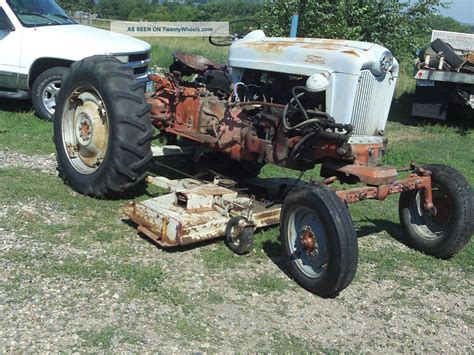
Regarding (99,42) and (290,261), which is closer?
(290,261)

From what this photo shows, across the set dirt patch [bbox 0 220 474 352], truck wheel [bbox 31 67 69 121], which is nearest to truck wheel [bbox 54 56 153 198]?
dirt patch [bbox 0 220 474 352]

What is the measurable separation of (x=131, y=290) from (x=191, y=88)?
2581 mm

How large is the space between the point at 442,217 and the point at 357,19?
24.9 feet

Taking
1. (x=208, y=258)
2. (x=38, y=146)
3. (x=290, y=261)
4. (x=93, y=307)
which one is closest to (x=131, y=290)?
(x=93, y=307)

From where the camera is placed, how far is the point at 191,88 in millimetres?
6051

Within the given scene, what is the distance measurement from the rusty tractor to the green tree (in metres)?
5.75

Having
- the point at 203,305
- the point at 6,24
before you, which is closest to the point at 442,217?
the point at 203,305

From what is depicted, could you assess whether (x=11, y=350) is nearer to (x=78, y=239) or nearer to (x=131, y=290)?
(x=131, y=290)

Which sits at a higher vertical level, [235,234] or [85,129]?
[85,129]

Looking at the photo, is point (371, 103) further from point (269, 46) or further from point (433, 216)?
point (433, 216)

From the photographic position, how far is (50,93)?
9109 millimetres

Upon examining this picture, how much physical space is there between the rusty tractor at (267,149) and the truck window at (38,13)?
395 centimetres

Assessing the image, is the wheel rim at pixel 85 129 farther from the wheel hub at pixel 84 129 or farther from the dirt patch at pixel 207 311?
the dirt patch at pixel 207 311

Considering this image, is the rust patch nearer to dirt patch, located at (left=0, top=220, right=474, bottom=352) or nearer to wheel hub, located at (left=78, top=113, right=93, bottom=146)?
wheel hub, located at (left=78, top=113, right=93, bottom=146)
